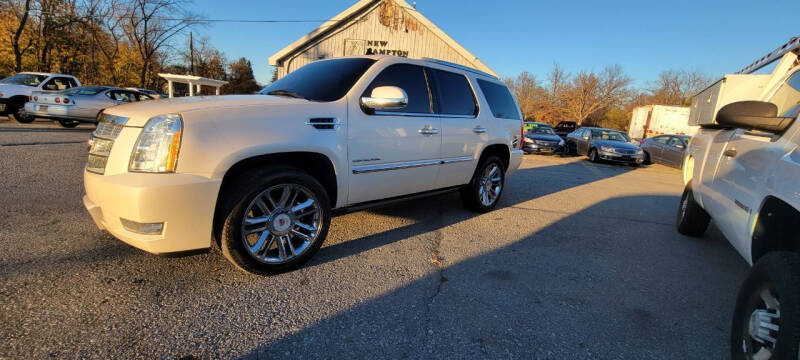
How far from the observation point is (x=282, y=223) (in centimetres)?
272

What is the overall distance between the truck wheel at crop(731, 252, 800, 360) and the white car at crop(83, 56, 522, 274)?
2.44m

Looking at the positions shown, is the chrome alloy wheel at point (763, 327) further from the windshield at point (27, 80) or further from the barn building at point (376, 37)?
the windshield at point (27, 80)

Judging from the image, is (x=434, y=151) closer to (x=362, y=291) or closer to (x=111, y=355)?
(x=362, y=291)

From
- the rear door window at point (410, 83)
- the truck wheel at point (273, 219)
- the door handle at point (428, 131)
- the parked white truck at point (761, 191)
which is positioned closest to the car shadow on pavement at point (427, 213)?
the truck wheel at point (273, 219)

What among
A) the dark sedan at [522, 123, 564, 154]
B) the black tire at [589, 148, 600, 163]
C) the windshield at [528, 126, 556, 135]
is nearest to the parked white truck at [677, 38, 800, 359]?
the black tire at [589, 148, 600, 163]

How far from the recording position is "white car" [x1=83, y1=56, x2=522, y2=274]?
2223 millimetres

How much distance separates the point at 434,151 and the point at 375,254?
4.14 feet

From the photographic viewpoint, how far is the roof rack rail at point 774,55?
2921 mm

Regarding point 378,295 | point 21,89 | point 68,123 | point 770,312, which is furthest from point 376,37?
point 770,312

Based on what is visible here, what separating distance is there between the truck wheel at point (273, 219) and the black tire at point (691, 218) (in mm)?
4266

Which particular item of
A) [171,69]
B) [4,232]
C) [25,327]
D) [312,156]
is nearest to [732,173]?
[312,156]

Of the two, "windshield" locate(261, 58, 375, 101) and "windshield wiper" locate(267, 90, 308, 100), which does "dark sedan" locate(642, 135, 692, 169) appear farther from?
"windshield wiper" locate(267, 90, 308, 100)

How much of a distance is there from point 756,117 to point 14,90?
16.9m

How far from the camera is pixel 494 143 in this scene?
4719mm
